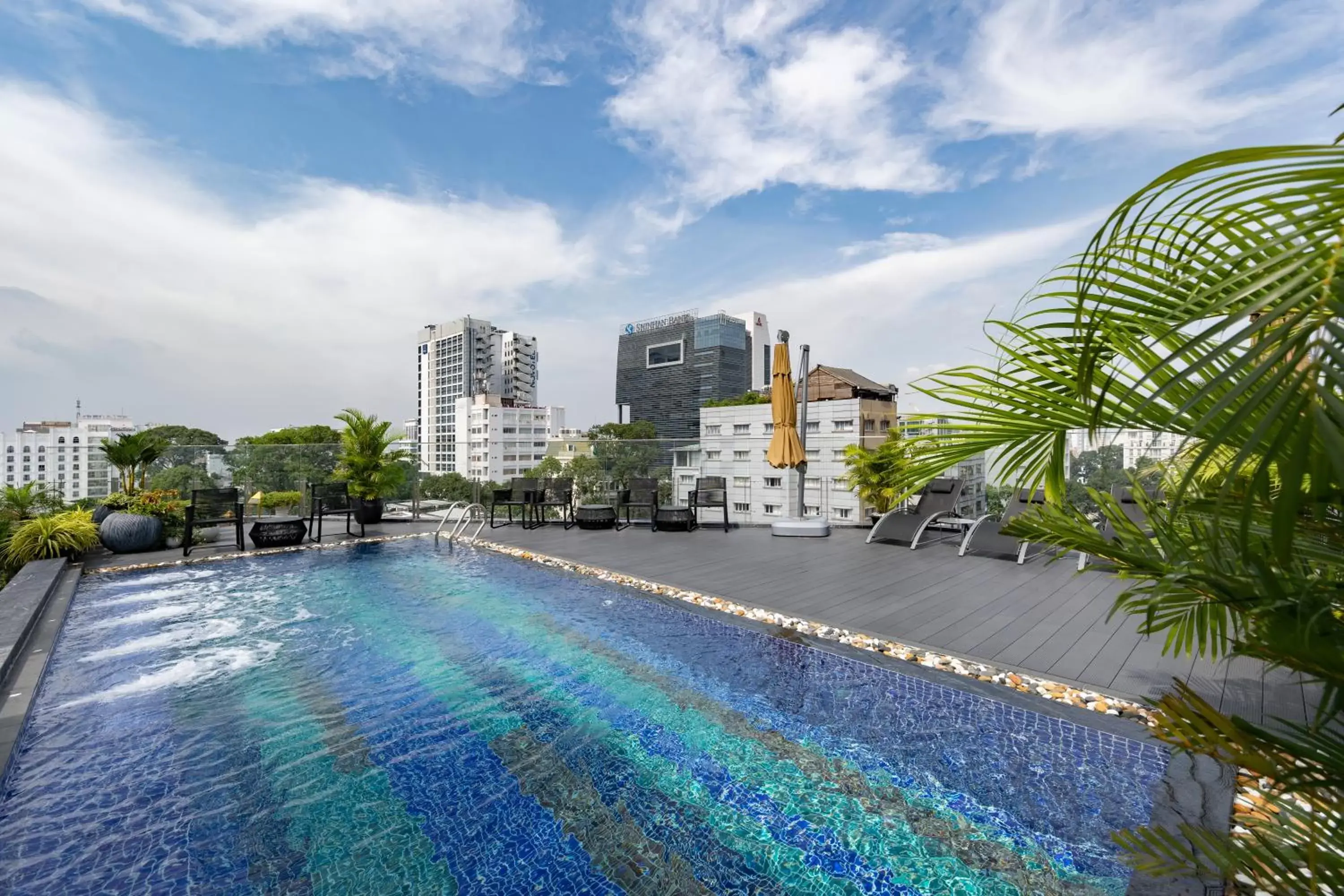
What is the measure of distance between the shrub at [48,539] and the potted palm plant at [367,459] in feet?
10.8

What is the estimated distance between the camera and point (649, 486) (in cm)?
977

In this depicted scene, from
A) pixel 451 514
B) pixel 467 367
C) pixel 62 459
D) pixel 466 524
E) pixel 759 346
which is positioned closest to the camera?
pixel 466 524

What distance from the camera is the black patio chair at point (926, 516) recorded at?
7.55m

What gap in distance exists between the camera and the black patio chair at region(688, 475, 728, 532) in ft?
30.1

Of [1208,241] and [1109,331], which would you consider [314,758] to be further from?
[1208,241]

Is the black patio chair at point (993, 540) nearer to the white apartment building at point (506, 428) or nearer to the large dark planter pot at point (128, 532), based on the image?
the large dark planter pot at point (128, 532)

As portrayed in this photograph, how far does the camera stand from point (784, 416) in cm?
872

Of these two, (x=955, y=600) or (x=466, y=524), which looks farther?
(x=466, y=524)

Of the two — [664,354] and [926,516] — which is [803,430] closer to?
[926,516]

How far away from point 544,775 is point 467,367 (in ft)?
334

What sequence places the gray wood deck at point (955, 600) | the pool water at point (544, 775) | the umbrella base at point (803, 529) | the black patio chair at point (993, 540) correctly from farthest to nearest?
the umbrella base at point (803, 529), the black patio chair at point (993, 540), the gray wood deck at point (955, 600), the pool water at point (544, 775)

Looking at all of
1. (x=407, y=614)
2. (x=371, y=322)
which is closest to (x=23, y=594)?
(x=407, y=614)

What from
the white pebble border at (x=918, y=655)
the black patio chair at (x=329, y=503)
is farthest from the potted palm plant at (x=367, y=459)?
the white pebble border at (x=918, y=655)

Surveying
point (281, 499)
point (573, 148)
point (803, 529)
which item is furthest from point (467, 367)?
point (803, 529)
